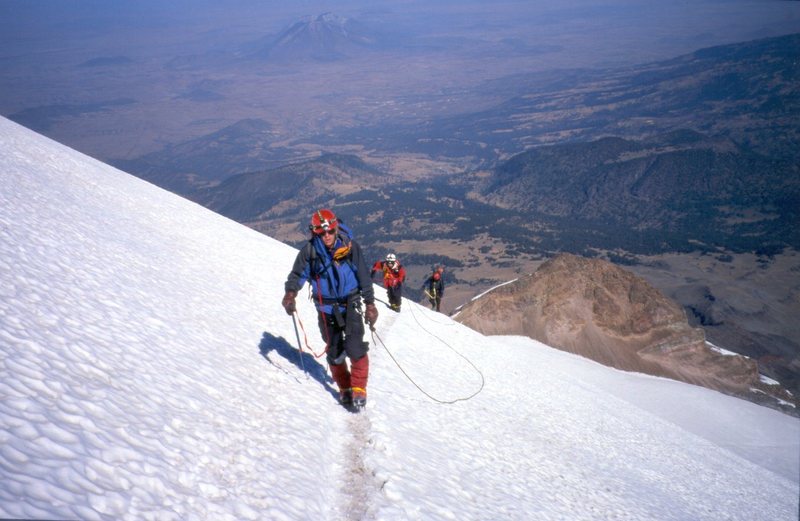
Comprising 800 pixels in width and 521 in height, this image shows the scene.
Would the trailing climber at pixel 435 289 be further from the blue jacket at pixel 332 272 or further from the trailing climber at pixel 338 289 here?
the blue jacket at pixel 332 272

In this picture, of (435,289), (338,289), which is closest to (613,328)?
(435,289)

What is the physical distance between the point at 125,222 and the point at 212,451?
9.64 metres

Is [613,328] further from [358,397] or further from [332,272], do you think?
[332,272]

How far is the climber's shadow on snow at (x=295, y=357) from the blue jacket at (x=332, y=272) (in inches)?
58.8

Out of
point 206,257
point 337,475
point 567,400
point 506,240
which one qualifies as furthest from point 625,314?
point 506,240

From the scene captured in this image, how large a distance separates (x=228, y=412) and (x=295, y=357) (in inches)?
124

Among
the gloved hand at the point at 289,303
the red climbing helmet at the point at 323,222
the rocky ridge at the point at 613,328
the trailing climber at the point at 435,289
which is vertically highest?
the red climbing helmet at the point at 323,222

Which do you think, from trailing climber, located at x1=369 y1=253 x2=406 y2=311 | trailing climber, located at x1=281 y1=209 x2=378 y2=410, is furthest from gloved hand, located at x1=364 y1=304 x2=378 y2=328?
trailing climber, located at x1=369 y1=253 x2=406 y2=311


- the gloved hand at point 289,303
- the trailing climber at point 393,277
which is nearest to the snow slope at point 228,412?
the gloved hand at point 289,303

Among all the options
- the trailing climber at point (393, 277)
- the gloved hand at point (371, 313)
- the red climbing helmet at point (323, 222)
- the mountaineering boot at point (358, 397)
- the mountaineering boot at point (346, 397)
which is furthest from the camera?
the trailing climber at point (393, 277)

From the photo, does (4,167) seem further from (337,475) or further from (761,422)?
(761,422)

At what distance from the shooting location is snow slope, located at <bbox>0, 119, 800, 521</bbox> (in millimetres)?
4316

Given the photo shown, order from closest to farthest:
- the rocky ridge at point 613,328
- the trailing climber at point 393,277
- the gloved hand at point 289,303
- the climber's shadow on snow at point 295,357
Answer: the gloved hand at point 289,303, the climber's shadow on snow at point 295,357, the trailing climber at point 393,277, the rocky ridge at point 613,328

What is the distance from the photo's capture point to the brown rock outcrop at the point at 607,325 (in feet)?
124
